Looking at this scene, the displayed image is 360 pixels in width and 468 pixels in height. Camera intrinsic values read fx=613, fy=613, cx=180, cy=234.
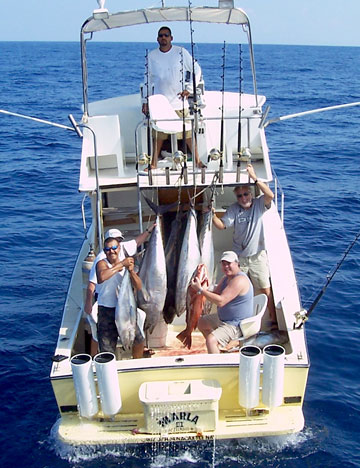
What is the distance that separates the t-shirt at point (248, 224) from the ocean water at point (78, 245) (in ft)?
5.90

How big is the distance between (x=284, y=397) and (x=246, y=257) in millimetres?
1670

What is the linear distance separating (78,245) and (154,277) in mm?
6248

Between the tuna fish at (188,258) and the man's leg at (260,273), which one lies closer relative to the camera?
the tuna fish at (188,258)

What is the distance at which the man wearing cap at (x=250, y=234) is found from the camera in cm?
652

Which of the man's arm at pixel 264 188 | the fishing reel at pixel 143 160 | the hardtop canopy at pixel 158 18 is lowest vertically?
the man's arm at pixel 264 188

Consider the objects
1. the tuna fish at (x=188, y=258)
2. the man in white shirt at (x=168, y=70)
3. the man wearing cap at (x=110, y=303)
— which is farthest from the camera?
the man in white shirt at (x=168, y=70)

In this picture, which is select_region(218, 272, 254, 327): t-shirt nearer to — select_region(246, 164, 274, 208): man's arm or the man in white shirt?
select_region(246, 164, 274, 208): man's arm

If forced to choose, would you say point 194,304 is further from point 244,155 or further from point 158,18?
point 158,18

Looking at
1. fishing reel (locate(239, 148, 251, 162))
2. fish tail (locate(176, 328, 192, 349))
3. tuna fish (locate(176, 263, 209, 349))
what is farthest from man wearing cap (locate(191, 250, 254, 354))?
fishing reel (locate(239, 148, 251, 162))

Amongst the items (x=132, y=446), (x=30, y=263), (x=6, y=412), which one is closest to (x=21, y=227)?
(x=30, y=263)

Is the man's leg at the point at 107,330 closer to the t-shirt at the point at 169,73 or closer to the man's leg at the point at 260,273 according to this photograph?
the man's leg at the point at 260,273

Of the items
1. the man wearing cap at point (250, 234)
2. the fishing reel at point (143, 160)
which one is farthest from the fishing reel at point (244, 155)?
the fishing reel at point (143, 160)

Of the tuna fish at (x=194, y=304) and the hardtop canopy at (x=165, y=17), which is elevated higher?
the hardtop canopy at (x=165, y=17)

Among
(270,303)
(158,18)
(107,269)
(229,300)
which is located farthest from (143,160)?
(158,18)
